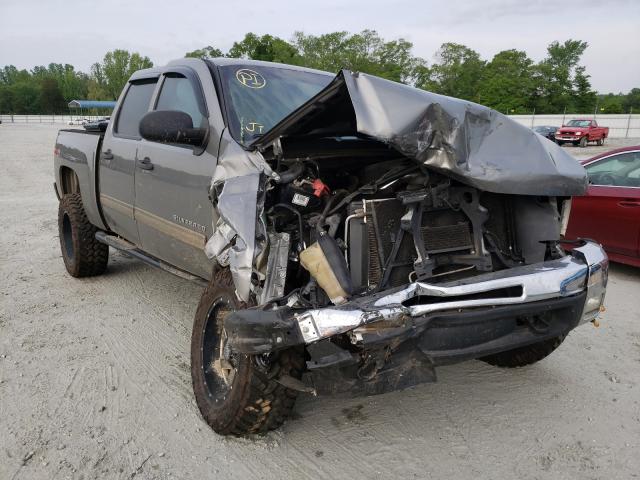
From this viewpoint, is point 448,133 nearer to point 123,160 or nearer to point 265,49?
point 123,160

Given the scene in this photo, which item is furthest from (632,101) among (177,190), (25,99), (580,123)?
(25,99)

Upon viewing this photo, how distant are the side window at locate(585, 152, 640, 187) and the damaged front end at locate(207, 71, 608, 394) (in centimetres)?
351

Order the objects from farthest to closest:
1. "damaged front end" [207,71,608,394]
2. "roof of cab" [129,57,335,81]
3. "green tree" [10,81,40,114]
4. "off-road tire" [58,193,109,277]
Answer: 1. "green tree" [10,81,40,114]
2. "off-road tire" [58,193,109,277]
3. "roof of cab" [129,57,335,81]
4. "damaged front end" [207,71,608,394]

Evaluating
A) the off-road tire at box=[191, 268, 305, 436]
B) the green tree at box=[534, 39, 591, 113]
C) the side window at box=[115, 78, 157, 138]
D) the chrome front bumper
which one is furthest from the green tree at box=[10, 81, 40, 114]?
the chrome front bumper

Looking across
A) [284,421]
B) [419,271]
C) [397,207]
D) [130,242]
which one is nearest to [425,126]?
[397,207]

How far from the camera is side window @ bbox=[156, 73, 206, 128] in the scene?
3.51 metres

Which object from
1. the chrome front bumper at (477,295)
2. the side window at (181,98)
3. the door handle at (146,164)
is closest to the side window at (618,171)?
the chrome front bumper at (477,295)

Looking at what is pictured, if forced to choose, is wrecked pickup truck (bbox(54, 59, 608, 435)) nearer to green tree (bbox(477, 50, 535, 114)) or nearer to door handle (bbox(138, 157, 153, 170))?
door handle (bbox(138, 157, 153, 170))

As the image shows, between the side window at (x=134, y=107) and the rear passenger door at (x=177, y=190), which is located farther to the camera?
the side window at (x=134, y=107)

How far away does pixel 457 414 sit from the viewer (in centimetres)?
309

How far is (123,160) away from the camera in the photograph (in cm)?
433

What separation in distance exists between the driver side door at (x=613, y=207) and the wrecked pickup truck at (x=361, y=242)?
2906 millimetres

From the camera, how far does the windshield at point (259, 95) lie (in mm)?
3318

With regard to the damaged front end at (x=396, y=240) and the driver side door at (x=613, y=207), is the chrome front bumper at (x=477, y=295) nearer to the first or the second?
the damaged front end at (x=396, y=240)
